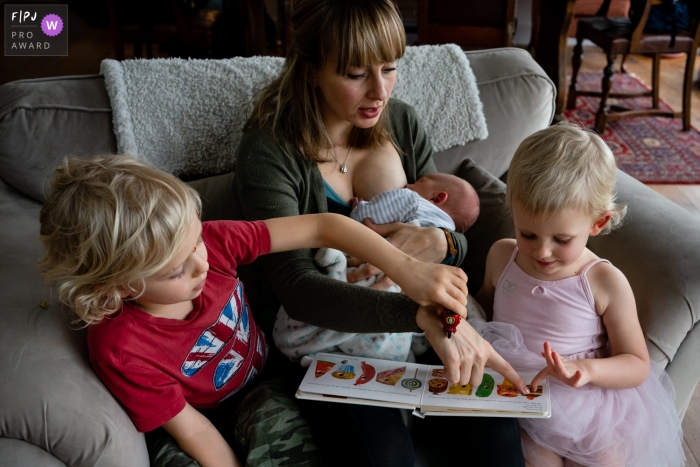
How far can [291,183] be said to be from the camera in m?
1.47

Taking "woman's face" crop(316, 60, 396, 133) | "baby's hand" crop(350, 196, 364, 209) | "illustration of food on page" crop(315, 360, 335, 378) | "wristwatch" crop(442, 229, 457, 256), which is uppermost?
"woman's face" crop(316, 60, 396, 133)

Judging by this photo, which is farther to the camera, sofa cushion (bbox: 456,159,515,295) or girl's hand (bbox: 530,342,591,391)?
sofa cushion (bbox: 456,159,515,295)

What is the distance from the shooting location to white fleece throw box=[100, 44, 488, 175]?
1.62 m

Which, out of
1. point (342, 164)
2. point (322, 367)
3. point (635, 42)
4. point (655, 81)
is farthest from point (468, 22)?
point (322, 367)

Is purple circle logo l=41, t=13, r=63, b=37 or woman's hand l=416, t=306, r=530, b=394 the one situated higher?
purple circle logo l=41, t=13, r=63, b=37

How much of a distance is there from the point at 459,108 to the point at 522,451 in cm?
94

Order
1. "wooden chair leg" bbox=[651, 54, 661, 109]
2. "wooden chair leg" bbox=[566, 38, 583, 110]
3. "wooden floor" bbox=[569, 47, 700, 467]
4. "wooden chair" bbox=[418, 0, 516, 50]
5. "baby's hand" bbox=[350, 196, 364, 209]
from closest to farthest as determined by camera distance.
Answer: "baby's hand" bbox=[350, 196, 364, 209]
"wooden floor" bbox=[569, 47, 700, 467]
"wooden chair" bbox=[418, 0, 516, 50]
"wooden chair leg" bbox=[651, 54, 661, 109]
"wooden chair leg" bbox=[566, 38, 583, 110]

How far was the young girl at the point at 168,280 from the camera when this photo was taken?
102 cm

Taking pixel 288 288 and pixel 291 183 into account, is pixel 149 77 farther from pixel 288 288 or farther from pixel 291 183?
pixel 288 288

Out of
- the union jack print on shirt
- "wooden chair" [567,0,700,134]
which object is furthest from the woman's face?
"wooden chair" [567,0,700,134]

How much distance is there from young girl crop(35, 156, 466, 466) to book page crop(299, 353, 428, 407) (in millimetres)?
109

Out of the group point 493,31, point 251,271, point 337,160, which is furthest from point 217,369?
point 493,31

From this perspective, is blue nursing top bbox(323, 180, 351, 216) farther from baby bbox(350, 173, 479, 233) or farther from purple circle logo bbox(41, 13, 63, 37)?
purple circle logo bbox(41, 13, 63, 37)

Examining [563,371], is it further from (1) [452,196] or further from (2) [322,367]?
(1) [452,196]
